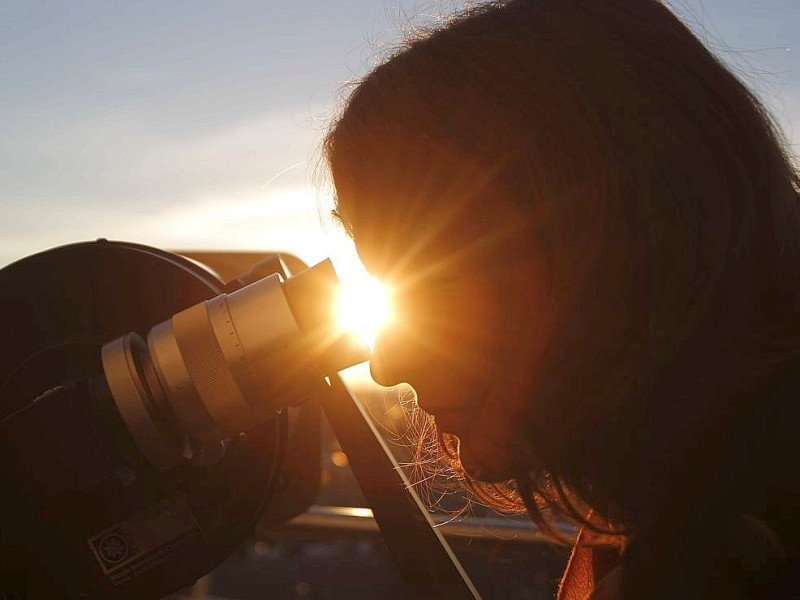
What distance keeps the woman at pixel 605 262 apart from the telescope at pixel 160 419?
168mm

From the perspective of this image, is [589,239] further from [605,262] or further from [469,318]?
[469,318]

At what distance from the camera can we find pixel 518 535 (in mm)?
2084

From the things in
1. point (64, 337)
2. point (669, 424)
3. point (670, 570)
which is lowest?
point (670, 570)

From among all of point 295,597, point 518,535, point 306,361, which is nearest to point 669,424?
point 306,361

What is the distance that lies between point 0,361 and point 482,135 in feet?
2.31

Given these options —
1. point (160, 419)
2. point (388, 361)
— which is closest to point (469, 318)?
point (388, 361)

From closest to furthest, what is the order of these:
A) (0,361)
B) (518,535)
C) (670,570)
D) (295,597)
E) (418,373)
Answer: (670,570), (418,373), (0,361), (518,535), (295,597)

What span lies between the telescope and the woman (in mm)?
168

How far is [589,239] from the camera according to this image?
943 millimetres

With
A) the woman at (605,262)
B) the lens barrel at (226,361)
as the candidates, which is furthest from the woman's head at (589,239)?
the lens barrel at (226,361)

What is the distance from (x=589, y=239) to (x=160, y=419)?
56 cm

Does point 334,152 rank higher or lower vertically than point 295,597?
higher

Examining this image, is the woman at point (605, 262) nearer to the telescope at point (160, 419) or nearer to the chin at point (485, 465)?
the chin at point (485, 465)

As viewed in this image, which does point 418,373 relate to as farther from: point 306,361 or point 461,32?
point 461,32
